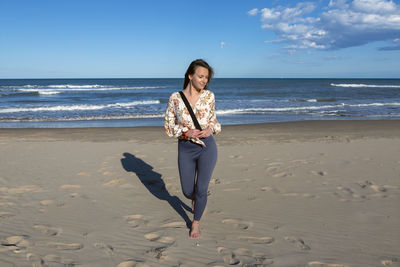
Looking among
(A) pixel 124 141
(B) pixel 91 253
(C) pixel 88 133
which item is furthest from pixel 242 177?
(C) pixel 88 133

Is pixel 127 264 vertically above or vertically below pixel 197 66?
below

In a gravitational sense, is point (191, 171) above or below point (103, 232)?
above

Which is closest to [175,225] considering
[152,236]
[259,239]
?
[152,236]

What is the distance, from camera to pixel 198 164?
3.19 metres

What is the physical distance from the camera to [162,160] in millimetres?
6648

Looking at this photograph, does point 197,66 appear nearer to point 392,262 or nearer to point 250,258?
point 250,258

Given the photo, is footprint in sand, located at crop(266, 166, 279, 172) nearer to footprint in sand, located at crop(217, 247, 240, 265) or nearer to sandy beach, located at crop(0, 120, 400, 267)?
sandy beach, located at crop(0, 120, 400, 267)

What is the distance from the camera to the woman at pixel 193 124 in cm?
307

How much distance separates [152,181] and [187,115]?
2.57m

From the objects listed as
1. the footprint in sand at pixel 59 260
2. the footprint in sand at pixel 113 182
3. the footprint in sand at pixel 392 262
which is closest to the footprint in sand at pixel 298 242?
the footprint in sand at pixel 392 262

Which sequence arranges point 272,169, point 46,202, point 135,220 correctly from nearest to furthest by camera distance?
point 135,220, point 46,202, point 272,169

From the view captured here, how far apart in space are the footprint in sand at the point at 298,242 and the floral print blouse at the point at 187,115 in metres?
1.40

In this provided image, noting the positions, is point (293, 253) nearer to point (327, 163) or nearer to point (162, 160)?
point (327, 163)

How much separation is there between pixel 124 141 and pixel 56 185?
3.96 meters
